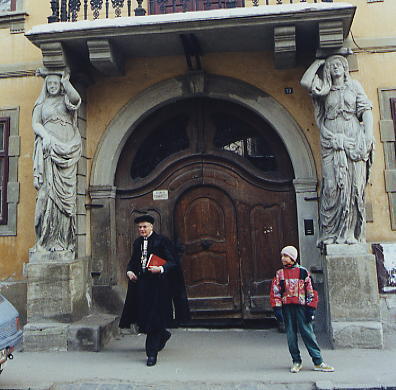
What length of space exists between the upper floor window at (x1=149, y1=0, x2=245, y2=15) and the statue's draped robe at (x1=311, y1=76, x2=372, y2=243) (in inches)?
77.5

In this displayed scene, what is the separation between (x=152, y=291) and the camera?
5105 mm

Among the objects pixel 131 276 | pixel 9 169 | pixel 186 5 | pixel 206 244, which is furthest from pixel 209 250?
pixel 186 5

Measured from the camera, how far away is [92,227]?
6.61 metres

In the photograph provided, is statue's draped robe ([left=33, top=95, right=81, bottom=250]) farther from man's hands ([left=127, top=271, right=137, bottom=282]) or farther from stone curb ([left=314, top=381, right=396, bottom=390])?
stone curb ([left=314, top=381, right=396, bottom=390])

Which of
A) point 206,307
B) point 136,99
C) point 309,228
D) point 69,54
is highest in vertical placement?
point 69,54

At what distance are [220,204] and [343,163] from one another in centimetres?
198

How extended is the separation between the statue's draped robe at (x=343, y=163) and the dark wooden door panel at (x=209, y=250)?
151 centimetres

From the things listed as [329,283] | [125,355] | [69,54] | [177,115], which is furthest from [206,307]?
[69,54]

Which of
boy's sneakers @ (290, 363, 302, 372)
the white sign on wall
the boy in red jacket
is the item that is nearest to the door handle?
the white sign on wall

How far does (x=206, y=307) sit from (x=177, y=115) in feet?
9.71

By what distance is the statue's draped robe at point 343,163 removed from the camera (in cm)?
550

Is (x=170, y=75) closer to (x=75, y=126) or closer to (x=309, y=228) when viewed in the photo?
(x=75, y=126)

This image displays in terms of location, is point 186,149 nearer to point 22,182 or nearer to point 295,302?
point 22,182

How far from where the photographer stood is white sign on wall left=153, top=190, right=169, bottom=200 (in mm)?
6836
